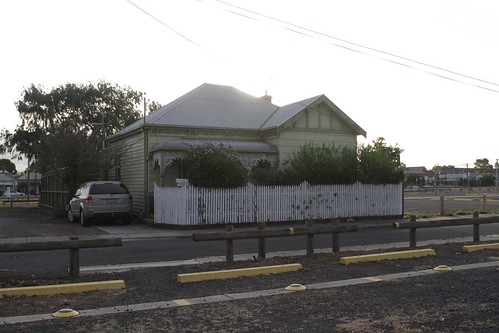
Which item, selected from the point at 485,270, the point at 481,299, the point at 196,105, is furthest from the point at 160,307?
the point at 196,105

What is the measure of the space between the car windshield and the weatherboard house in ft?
6.62

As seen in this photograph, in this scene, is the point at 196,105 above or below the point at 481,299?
above

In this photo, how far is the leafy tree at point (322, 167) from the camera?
65.1ft

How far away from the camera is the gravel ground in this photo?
5.46m

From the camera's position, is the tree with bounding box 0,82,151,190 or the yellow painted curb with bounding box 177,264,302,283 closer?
the yellow painted curb with bounding box 177,264,302,283

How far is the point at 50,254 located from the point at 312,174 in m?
11.3

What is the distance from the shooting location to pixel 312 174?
65.5 feet

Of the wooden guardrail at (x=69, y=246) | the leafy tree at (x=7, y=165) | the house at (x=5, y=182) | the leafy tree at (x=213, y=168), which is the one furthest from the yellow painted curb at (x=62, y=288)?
the leafy tree at (x=7, y=165)

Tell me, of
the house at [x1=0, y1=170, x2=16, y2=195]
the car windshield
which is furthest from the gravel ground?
the house at [x1=0, y1=170, x2=16, y2=195]

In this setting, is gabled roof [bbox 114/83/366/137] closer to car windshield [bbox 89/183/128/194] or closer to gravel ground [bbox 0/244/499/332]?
car windshield [bbox 89/183/128/194]

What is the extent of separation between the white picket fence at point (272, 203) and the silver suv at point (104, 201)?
4.38 feet

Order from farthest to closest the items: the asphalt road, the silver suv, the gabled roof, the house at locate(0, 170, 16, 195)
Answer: the house at locate(0, 170, 16, 195) → the gabled roof → the silver suv → the asphalt road

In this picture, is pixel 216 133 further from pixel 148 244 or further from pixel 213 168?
pixel 148 244

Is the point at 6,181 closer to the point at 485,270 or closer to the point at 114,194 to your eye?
the point at 114,194
